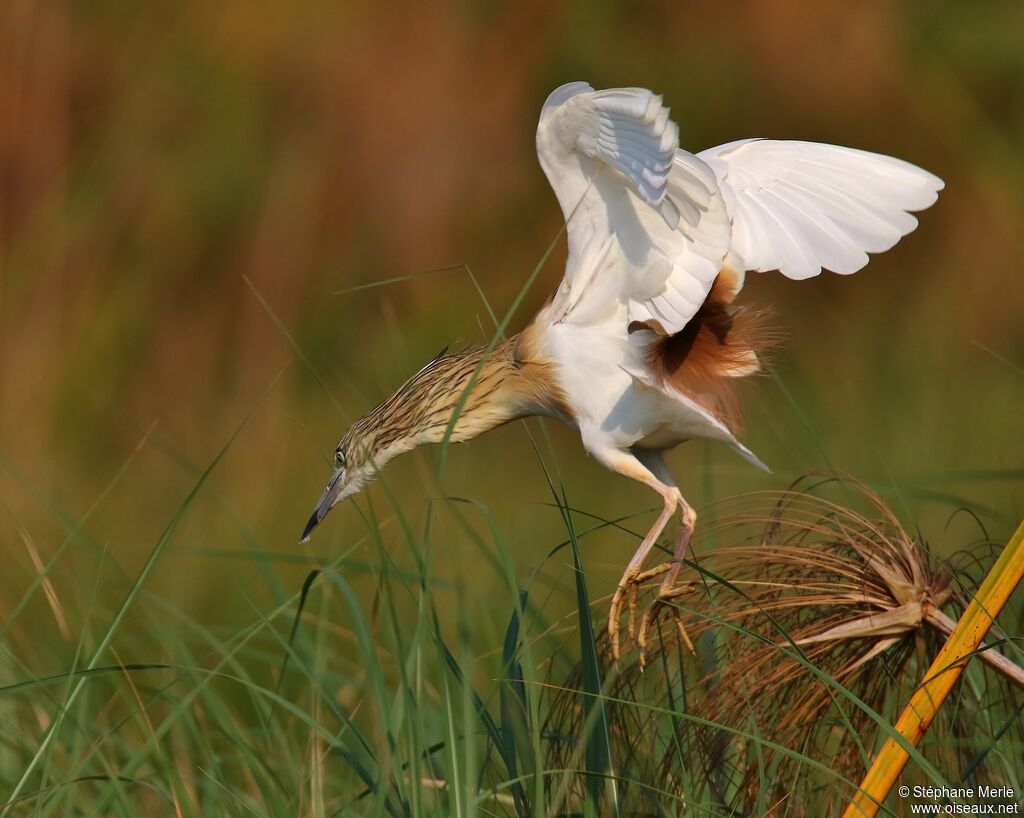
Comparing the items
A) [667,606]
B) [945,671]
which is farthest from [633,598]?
[945,671]

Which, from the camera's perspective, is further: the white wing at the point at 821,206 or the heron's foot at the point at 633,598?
the white wing at the point at 821,206

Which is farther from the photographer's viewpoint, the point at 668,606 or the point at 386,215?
the point at 386,215

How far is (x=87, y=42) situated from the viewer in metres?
5.69

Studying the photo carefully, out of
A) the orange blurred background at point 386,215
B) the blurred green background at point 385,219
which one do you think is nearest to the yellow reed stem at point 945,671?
the blurred green background at point 385,219

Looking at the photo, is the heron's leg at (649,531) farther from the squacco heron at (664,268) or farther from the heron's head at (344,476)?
the heron's head at (344,476)

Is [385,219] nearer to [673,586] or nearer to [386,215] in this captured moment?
[386,215]

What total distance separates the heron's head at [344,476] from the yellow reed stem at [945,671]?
1.02m

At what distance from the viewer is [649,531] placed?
1936mm

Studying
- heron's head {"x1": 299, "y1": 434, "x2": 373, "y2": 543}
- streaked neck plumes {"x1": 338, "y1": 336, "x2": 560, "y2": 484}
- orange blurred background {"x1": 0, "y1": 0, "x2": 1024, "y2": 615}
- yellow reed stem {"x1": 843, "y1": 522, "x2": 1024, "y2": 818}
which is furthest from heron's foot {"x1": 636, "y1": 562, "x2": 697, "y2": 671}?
orange blurred background {"x1": 0, "y1": 0, "x2": 1024, "y2": 615}

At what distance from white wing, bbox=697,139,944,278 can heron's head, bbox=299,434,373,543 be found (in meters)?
0.68

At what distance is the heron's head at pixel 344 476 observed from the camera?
A: 235cm

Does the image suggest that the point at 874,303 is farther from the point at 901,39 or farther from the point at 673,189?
the point at 673,189

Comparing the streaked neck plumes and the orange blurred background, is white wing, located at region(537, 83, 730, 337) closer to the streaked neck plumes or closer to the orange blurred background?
the streaked neck plumes

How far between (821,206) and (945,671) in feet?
2.50
